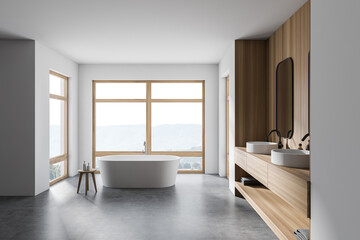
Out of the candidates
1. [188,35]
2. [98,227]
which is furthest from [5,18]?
[98,227]

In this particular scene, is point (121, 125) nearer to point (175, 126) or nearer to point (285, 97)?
point (175, 126)

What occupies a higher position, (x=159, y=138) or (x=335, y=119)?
(x=335, y=119)

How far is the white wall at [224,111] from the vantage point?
16.5 feet

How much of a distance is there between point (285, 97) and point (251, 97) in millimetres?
803

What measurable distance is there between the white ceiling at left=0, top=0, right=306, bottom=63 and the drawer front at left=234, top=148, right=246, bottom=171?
73.8 inches

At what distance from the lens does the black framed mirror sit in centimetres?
391

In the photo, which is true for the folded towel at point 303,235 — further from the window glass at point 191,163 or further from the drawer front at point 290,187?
the window glass at point 191,163

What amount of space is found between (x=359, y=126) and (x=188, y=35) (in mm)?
3658

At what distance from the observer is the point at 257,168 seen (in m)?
3.48

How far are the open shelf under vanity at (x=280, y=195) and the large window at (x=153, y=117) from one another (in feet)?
9.63

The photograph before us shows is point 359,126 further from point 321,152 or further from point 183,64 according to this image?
point 183,64

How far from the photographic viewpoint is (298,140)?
12.1 ft

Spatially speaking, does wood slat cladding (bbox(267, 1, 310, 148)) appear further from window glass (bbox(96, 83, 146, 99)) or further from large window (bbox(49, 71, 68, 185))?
large window (bbox(49, 71, 68, 185))

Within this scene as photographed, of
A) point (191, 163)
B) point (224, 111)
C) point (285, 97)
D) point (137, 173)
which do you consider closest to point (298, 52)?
point (285, 97)
